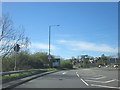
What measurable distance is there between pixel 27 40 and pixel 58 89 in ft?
79.1

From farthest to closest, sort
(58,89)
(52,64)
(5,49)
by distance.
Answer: (52,64)
(5,49)
(58,89)

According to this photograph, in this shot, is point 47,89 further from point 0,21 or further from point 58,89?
point 0,21

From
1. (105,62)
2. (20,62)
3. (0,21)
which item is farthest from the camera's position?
(105,62)

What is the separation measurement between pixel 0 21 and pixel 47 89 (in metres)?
16.6

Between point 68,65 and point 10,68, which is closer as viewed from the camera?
point 10,68

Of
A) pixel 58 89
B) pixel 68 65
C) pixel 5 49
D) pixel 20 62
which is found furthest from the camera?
pixel 68 65

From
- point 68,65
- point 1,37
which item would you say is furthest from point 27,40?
point 68,65

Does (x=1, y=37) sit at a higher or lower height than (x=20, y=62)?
higher

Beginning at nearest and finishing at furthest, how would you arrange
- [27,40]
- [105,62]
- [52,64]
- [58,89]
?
[58,89] → [27,40] → [52,64] → [105,62]

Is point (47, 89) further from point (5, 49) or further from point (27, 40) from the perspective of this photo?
point (27, 40)

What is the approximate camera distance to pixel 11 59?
3953 cm

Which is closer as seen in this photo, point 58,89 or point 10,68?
point 58,89

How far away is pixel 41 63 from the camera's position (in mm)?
58000

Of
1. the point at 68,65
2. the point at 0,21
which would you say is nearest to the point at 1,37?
the point at 0,21
